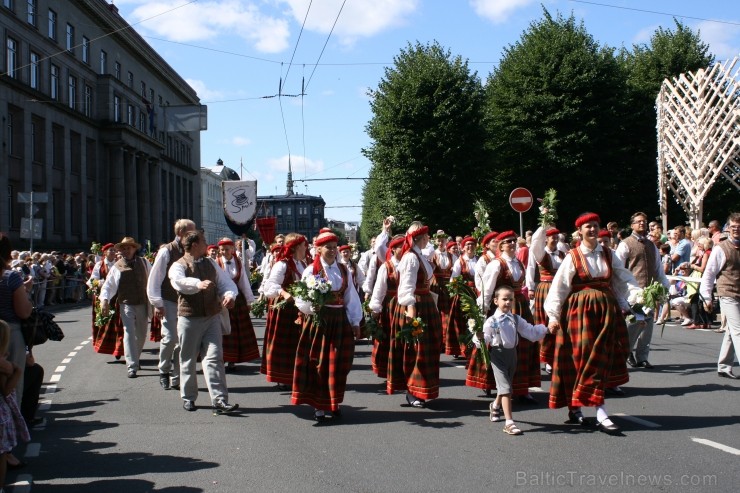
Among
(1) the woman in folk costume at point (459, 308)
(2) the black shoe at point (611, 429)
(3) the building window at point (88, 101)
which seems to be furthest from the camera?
(3) the building window at point (88, 101)

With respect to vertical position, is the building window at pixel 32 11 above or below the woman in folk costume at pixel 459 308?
above

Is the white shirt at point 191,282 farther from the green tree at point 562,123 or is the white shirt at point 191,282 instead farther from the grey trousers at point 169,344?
the green tree at point 562,123

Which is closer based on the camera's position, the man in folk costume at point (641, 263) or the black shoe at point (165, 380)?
the black shoe at point (165, 380)

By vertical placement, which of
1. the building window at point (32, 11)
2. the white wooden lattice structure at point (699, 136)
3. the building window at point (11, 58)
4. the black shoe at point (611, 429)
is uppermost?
the building window at point (32, 11)

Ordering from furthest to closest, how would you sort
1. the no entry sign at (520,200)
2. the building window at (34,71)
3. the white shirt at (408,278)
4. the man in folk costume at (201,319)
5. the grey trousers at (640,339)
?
the building window at (34,71) < the no entry sign at (520,200) < the grey trousers at (640,339) < the white shirt at (408,278) < the man in folk costume at (201,319)

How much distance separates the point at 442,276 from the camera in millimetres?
12953

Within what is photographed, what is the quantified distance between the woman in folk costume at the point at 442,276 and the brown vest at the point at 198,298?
4691 mm

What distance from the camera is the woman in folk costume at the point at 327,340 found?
797 centimetres

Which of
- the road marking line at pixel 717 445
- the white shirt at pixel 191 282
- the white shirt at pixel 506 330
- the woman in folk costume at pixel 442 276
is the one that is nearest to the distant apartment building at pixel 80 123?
the woman in folk costume at pixel 442 276

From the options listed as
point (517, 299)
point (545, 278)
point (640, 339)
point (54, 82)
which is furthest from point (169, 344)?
point (54, 82)

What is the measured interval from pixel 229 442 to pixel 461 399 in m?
3.02

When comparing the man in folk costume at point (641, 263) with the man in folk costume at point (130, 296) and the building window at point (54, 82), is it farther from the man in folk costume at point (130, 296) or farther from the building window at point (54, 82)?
the building window at point (54, 82)

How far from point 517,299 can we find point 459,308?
2997mm

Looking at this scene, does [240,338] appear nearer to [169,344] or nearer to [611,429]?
[169,344]
